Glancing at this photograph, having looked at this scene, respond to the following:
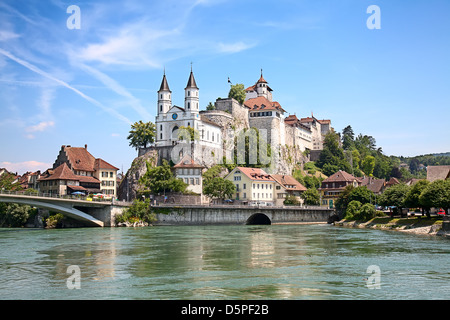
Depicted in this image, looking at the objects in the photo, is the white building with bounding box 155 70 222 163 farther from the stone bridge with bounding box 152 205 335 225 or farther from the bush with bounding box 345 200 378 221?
the bush with bounding box 345 200 378 221

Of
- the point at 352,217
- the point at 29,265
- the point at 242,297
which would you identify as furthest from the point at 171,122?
the point at 242,297

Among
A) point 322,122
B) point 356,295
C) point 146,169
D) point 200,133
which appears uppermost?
point 322,122

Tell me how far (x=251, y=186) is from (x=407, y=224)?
114ft

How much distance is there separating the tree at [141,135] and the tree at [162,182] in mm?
11373

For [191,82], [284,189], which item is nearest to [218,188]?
[284,189]

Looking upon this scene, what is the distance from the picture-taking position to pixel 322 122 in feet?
560

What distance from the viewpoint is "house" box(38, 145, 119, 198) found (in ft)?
262

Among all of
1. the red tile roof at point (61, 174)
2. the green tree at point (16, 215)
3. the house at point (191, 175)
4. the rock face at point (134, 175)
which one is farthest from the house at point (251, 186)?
the green tree at point (16, 215)

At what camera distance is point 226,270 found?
94.4ft

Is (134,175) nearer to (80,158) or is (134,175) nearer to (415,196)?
(80,158)

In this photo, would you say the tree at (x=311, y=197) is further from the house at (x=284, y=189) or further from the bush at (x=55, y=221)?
the bush at (x=55, y=221)
